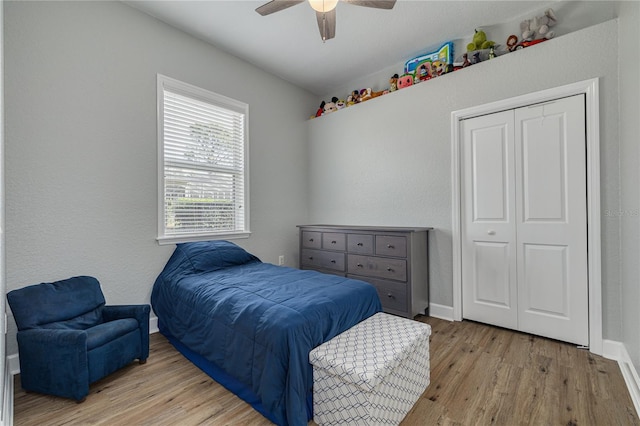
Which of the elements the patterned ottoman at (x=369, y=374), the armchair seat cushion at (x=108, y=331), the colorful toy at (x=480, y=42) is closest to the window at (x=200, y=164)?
the armchair seat cushion at (x=108, y=331)

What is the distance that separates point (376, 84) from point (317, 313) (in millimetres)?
3141

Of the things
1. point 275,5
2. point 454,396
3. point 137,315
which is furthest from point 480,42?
point 137,315

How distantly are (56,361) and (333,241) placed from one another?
8.18ft

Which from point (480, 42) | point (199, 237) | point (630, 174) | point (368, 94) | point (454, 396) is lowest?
Result: point (454, 396)

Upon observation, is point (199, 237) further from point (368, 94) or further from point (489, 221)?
point (489, 221)

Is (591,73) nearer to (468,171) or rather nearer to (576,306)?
(468,171)

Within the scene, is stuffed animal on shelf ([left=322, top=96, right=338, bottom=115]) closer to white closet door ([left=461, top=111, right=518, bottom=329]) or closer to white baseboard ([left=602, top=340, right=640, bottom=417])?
white closet door ([left=461, top=111, right=518, bottom=329])

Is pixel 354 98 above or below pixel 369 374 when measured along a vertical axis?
above

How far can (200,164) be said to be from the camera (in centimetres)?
308

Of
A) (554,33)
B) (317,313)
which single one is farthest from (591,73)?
(317,313)

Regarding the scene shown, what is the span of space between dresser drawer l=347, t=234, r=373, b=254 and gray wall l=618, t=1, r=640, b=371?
1.91 meters

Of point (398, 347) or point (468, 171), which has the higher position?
point (468, 171)

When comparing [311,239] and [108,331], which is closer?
[108,331]

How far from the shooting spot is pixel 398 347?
1.54 metres
